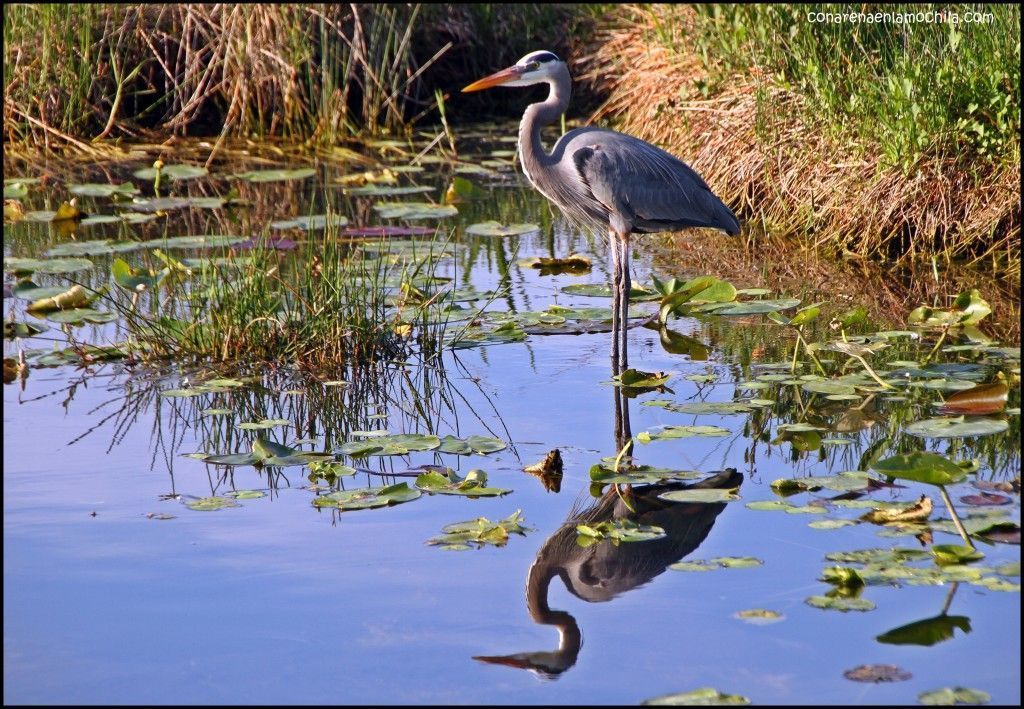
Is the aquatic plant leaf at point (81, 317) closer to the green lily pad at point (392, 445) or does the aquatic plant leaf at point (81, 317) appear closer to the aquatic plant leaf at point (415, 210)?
the green lily pad at point (392, 445)

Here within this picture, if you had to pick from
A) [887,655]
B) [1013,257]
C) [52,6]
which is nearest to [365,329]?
[887,655]

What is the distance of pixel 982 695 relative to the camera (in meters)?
2.99

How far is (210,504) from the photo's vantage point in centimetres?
425

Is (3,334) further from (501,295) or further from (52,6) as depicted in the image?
(52,6)

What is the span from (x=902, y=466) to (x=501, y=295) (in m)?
3.11

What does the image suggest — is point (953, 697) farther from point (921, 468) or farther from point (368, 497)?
point (368, 497)

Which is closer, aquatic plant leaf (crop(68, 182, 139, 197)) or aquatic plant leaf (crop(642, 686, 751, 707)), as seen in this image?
aquatic plant leaf (crop(642, 686, 751, 707))

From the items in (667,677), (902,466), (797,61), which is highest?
(797,61)

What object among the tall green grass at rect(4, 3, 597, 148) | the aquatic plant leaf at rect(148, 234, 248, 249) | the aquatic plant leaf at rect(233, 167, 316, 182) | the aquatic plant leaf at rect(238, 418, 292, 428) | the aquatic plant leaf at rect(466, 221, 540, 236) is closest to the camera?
the aquatic plant leaf at rect(238, 418, 292, 428)

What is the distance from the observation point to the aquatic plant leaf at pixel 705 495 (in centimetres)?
416

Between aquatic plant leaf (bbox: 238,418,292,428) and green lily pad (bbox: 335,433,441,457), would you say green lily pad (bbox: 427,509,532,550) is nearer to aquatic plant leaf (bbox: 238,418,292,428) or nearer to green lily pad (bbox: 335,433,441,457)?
green lily pad (bbox: 335,433,441,457)

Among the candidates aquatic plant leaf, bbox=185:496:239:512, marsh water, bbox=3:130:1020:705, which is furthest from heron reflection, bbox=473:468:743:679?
aquatic plant leaf, bbox=185:496:239:512

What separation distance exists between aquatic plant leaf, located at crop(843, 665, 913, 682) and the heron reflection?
679 mm

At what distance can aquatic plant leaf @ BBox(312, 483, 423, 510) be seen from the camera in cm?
421
